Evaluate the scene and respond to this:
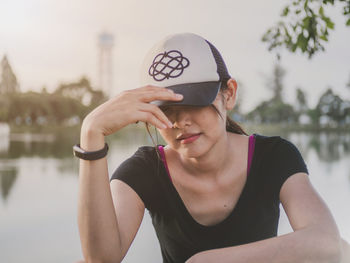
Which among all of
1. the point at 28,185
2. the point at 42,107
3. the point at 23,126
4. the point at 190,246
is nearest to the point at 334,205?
the point at 190,246

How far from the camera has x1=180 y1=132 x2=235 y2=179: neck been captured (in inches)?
57.0

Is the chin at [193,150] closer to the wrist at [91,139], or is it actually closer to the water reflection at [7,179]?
the wrist at [91,139]

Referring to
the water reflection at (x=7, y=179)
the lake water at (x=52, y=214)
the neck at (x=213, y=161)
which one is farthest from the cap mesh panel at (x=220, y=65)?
the water reflection at (x=7, y=179)

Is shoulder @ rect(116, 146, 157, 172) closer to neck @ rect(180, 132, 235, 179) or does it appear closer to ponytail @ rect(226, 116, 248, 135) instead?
neck @ rect(180, 132, 235, 179)

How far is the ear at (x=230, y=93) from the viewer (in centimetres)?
140

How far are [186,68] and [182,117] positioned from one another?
0.15m

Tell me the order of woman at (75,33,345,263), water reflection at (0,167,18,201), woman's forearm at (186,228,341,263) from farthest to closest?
water reflection at (0,167,18,201) → woman at (75,33,345,263) → woman's forearm at (186,228,341,263)

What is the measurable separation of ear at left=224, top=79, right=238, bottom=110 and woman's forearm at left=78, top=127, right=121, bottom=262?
0.45 meters

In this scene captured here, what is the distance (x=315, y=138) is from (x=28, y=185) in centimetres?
2688

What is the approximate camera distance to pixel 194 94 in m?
1.24

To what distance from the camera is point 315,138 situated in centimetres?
3328

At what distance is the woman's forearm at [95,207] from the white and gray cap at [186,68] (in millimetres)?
248

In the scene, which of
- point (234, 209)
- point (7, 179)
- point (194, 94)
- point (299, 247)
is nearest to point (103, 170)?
point (194, 94)

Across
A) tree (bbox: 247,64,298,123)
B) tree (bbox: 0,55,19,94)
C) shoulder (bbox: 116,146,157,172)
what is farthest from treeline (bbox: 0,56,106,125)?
shoulder (bbox: 116,146,157,172)
